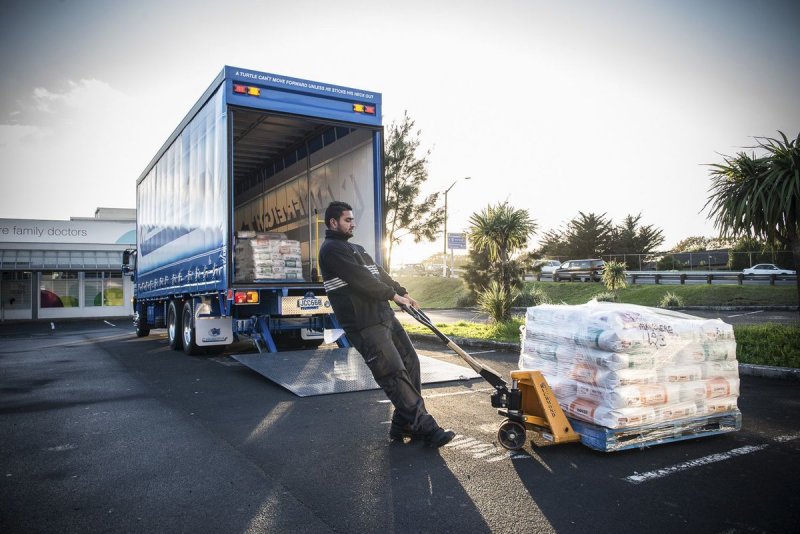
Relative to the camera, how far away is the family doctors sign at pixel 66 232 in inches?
1198

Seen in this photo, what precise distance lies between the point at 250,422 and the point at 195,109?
627 centimetres

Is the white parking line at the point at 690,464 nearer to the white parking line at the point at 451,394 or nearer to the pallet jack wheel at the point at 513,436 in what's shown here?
the pallet jack wheel at the point at 513,436

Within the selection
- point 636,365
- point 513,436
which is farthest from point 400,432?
point 636,365

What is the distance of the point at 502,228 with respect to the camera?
1580cm

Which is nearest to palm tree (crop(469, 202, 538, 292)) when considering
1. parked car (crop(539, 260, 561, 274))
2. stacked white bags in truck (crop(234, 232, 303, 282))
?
stacked white bags in truck (crop(234, 232, 303, 282))

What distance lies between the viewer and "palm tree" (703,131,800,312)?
848 cm

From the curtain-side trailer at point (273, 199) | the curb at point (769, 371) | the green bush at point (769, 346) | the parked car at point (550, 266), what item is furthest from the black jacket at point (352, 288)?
the parked car at point (550, 266)

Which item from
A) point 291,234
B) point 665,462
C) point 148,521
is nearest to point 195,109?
point 291,234

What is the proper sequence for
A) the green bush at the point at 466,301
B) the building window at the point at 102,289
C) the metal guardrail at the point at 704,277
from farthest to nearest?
the building window at the point at 102,289 → the green bush at the point at 466,301 → the metal guardrail at the point at 704,277

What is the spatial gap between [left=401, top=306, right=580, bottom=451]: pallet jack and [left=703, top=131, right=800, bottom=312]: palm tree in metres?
6.58

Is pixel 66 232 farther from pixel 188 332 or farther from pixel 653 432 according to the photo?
pixel 653 432

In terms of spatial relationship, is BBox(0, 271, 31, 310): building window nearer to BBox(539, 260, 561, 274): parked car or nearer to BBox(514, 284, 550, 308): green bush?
BBox(514, 284, 550, 308): green bush

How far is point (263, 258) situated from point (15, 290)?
91.9 ft

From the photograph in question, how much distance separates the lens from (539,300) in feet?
79.6
